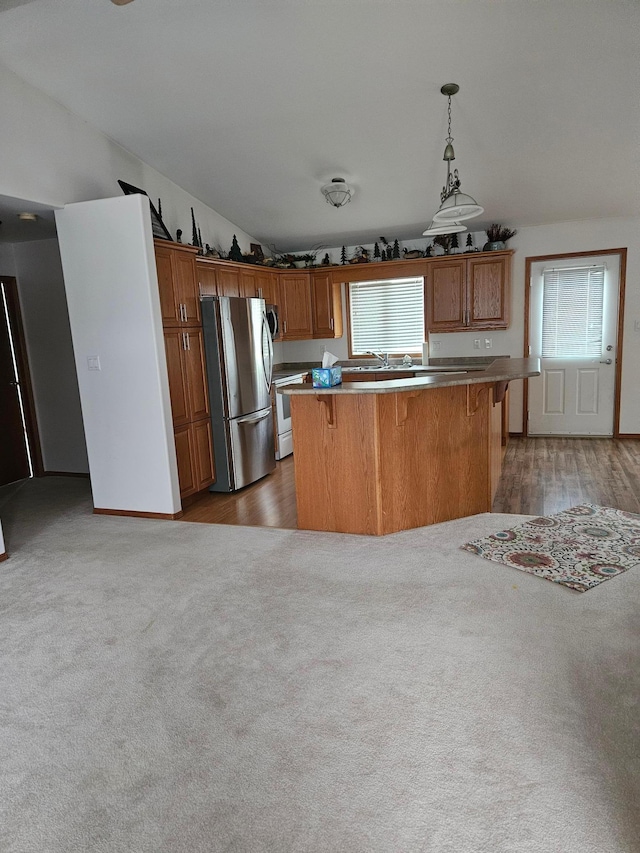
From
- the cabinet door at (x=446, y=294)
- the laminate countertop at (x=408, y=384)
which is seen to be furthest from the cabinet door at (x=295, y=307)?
the laminate countertop at (x=408, y=384)

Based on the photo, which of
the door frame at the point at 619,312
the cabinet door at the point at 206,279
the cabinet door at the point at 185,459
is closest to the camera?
the cabinet door at the point at 185,459

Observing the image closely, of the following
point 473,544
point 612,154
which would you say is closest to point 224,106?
point 612,154

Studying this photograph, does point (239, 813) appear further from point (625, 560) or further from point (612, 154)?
point (612, 154)

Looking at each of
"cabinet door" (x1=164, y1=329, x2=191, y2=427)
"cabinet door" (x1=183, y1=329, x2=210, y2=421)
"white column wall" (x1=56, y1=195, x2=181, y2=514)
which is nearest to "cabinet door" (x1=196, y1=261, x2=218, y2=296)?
"cabinet door" (x1=183, y1=329, x2=210, y2=421)

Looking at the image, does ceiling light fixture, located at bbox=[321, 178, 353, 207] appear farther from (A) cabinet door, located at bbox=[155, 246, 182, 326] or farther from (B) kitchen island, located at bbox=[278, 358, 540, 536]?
(B) kitchen island, located at bbox=[278, 358, 540, 536]

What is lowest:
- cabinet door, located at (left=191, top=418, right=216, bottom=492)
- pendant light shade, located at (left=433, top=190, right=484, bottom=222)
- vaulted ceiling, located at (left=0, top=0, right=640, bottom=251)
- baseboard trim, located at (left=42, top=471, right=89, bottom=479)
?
baseboard trim, located at (left=42, top=471, right=89, bottom=479)

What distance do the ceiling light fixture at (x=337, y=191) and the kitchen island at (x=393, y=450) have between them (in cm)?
236

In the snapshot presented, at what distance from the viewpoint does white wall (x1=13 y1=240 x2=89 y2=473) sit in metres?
Answer: 5.18

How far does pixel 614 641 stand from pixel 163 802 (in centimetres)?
179

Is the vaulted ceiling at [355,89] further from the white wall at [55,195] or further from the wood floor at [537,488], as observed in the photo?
the wood floor at [537,488]

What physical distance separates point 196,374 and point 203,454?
2.20ft

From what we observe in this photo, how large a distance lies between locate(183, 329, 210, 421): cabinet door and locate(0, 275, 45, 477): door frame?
2.21m

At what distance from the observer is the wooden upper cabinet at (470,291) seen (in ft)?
19.1

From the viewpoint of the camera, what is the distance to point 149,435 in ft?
13.0
